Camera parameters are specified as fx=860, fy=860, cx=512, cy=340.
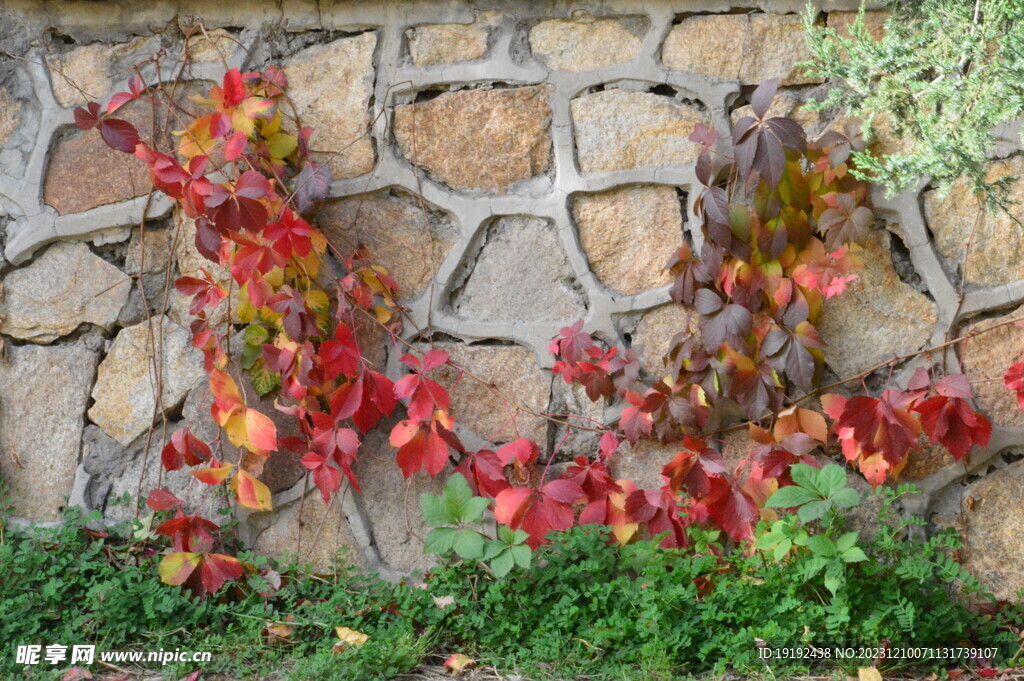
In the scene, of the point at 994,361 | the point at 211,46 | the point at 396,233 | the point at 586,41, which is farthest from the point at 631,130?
the point at 211,46

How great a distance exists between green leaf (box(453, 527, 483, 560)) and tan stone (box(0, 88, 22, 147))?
1566 millimetres

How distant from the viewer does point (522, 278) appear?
2.10 meters

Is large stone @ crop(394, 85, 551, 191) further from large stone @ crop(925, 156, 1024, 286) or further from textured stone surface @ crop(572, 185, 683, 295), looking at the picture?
large stone @ crop(925, 156, 1024, 286)

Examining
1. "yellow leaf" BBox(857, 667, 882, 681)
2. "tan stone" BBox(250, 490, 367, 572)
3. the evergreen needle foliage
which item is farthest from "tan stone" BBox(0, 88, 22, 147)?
"yellow leaf" BBox(857, 667, 882, 681)

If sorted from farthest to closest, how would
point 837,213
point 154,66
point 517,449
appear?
point 154,66
point 517,449
point 837,213

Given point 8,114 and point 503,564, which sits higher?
point 8,114

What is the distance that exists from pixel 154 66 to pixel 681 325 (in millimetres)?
1472

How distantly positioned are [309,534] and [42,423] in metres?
0.76

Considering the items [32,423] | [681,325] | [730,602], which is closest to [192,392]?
[32,423]

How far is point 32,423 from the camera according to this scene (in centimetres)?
223

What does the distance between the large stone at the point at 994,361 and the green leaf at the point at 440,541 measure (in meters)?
1.20

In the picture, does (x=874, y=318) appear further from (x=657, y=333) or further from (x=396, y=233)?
(x=396, y=233)

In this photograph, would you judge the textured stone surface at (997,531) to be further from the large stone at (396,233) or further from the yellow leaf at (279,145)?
the yellow leaf at (279,145)

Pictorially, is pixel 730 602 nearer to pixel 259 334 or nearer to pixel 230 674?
pixel 230 674
